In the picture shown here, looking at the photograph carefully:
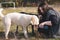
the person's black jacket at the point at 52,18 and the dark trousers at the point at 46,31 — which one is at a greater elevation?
the person's black jacket at the point at 52,18

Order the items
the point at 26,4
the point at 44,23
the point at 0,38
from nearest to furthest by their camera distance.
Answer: the point at 44,23
the point at 0,38
the point at 26,4

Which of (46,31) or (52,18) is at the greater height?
(52,18)

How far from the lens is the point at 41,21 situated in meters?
6.45

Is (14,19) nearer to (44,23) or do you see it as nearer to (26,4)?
(44,23)

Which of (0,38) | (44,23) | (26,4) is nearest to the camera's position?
(44,23)

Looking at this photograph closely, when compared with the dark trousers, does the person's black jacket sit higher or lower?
higher

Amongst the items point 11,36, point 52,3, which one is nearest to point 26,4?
point 52,3

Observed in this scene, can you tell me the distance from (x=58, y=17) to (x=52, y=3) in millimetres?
8442

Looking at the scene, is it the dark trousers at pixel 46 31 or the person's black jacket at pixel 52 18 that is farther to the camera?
the dark trousers at pixel 46 31

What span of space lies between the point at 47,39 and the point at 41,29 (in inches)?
13.5

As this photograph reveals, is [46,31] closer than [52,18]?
No

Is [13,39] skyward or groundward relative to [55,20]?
groundward

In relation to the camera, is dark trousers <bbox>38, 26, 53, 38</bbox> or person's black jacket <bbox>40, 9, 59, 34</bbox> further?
dark trousers <bbox>38, 26, 53, 38</bbox>

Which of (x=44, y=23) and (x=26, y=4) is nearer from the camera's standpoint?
(x=44, y=23)
